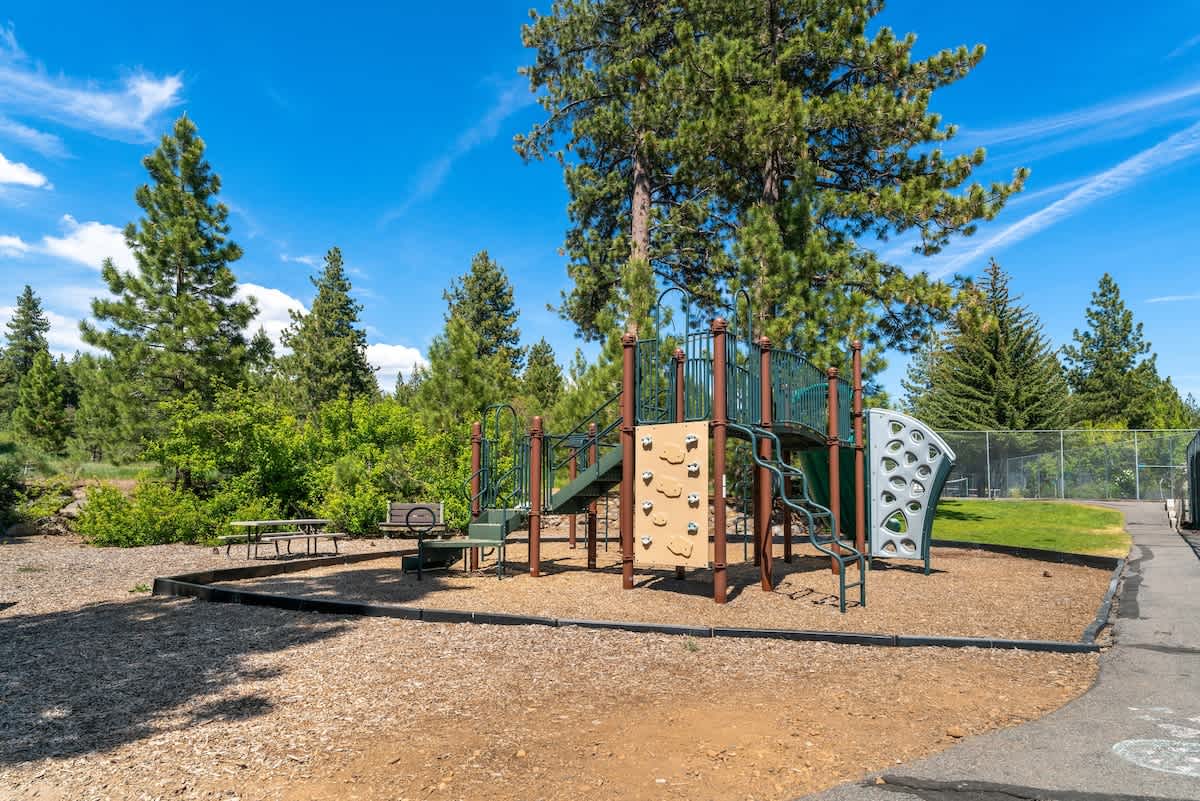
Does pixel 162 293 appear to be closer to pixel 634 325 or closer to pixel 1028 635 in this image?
pixel 634 325

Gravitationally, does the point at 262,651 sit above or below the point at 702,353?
below

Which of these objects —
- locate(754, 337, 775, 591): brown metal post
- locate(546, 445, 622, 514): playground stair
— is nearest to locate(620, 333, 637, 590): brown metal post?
locate(546, 445, 622, 514): playground stair

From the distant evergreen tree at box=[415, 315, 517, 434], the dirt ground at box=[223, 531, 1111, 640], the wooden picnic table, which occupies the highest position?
the distant evergreen tree at box=[415, 315, 517, 434]

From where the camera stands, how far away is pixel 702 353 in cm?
1001

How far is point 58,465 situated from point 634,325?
1894cm

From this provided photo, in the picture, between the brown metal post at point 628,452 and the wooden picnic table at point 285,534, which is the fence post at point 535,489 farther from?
the wooden picnic table at point 285,534

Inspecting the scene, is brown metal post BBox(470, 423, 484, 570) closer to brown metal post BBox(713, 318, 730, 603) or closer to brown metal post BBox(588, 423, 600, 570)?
brown metal post BBox(588, 423, 600, 570)

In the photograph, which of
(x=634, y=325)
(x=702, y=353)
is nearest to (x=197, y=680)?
(x=702, y=353)

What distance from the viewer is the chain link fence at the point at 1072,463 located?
29.3 metres

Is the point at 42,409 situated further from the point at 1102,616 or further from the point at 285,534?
the point at 1102,616

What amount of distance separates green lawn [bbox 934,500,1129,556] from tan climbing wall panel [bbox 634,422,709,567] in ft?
31.0

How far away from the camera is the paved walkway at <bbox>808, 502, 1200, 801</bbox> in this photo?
3.53 metres

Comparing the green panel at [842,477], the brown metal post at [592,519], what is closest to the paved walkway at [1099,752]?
the brown metal post at [592,519]

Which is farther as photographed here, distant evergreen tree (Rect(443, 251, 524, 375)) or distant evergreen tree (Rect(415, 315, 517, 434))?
distant evergreen tree (Rect(443, 251, 524, 375))
